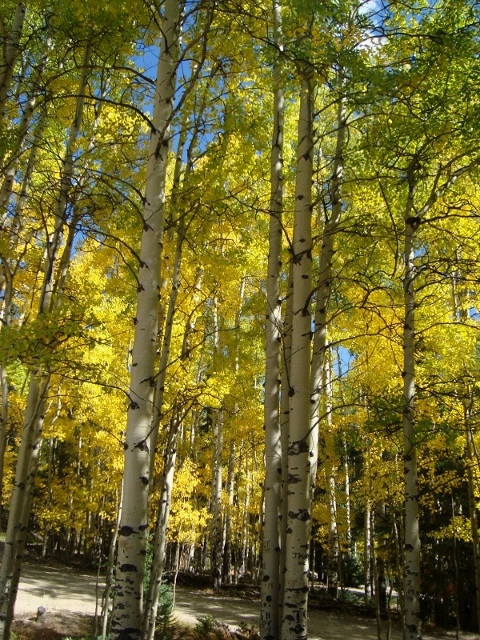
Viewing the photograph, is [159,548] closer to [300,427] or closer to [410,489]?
[410,489]

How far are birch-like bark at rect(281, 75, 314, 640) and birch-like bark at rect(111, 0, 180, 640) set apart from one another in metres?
0.98

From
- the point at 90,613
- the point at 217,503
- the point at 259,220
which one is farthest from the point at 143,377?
the point at 217,503

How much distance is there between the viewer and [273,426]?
15.4ft

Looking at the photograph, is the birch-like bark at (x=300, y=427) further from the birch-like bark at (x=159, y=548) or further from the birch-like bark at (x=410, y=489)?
the birch-like bark at (x=159, y=548)

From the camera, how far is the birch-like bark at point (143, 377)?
2777 mm

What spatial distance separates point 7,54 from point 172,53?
2122mm

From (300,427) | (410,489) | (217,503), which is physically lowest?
(217,503)

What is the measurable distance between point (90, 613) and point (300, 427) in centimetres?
989

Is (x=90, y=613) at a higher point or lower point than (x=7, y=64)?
lower

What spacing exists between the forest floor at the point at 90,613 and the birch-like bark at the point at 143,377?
6338mm

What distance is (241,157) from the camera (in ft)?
20.9

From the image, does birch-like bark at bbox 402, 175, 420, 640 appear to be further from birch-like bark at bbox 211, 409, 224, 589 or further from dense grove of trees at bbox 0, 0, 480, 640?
birch-like bark at bbox 211, 409, 224, 589

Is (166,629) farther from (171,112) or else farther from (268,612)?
(171,112)

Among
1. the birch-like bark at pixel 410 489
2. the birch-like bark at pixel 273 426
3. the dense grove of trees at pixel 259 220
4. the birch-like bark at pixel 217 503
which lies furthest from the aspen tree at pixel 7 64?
the birch-like bark at pixel 217 503
